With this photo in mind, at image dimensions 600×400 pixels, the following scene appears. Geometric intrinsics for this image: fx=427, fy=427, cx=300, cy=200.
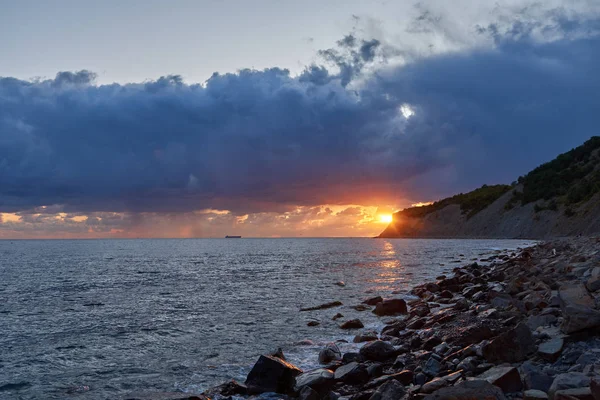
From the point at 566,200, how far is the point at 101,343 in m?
136

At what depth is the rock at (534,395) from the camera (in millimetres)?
7395

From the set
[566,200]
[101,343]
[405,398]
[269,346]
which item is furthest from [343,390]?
[566,200]

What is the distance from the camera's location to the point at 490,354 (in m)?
10.6

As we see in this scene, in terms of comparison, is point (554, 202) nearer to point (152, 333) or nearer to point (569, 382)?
point (152, 333)

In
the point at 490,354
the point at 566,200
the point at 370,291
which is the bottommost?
the point at 370,291

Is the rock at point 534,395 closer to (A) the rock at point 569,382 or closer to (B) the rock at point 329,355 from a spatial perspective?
(A) the rock at point 569,382

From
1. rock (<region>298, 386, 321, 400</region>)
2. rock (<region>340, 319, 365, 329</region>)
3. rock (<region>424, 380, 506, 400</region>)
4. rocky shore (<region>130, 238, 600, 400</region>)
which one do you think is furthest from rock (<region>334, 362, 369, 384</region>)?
rock (<region>340, 319, 365, 329</region>)

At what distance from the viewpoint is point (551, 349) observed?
9.91 metres

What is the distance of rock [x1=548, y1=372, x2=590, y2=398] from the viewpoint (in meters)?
7.19

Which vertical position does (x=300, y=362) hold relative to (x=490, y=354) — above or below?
below

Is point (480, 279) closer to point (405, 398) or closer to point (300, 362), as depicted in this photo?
point (300, 362)

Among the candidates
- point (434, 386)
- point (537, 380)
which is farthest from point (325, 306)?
point (537, 380)

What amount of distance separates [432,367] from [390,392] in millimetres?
2179

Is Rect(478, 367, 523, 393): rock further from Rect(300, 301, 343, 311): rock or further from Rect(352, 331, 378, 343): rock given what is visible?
Rect(300, 301, 343, 311): rock
